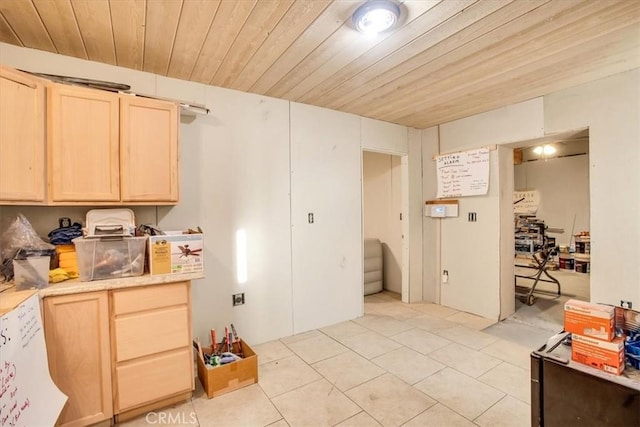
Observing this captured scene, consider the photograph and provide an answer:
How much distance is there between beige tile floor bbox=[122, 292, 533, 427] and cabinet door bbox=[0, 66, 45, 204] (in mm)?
1558

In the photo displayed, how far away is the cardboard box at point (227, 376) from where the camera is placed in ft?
7.07

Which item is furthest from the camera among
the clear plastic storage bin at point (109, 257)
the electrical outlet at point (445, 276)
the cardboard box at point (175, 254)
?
the electrical outlet at point (445, 276)

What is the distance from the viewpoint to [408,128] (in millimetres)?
4246

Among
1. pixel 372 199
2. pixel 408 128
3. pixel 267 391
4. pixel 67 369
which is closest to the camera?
pixel 67 369

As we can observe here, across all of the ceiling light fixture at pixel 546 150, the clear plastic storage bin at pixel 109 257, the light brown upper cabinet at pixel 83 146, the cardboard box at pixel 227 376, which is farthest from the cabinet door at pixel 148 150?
the ceiling light fixture at pixel 546 150

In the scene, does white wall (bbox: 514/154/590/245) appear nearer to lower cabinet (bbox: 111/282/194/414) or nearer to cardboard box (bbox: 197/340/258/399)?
cardboard box (bbox: 197/340/258/399)

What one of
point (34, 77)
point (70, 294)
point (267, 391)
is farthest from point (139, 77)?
point (267, 391)

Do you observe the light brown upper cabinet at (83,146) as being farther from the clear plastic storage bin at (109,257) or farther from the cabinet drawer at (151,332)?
the cabinet drawer at (151,332)

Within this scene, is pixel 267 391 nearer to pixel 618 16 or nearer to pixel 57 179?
pixel 57 179

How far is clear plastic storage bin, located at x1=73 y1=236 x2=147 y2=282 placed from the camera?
73.2 inches

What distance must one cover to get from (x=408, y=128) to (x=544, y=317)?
9.51 feet

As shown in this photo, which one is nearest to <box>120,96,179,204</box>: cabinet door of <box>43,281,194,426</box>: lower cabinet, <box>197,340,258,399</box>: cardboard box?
<box>43,281,194,426</box>: lower cabinet

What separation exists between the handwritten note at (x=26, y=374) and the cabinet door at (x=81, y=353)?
9 centimetres

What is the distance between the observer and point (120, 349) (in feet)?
6.13
